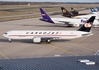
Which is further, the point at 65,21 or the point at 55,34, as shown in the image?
the point at 65,21

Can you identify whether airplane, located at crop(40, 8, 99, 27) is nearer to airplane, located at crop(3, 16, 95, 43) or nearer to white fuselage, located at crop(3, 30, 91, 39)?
airplane, located at crop(3, 16, 95, 43)

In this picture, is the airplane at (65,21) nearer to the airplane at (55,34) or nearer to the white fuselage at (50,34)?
the airplane at (55,34)

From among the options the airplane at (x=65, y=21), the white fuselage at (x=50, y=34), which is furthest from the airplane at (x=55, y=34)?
the airplane at (x=65, y=21)

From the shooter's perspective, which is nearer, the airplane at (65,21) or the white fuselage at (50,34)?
the white fuselage at (50,34)

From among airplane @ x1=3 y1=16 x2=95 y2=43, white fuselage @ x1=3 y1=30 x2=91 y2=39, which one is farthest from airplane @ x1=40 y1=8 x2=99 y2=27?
white fuselage @ x1=3 y1=30 x2=91 y2=39

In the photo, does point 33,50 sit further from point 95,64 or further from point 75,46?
point 95,64

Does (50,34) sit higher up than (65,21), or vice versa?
(65,21)

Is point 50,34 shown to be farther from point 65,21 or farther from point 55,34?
point 65,21

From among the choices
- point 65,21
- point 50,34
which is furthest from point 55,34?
point 65,21

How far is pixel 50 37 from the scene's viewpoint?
38.2 metres

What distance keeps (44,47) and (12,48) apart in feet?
22.4

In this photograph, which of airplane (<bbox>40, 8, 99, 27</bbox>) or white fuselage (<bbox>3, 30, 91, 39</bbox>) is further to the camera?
airplane (<bbox>40, 8, 99, 27</bbox>)

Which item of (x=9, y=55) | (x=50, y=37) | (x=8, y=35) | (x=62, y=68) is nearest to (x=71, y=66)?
(x=62, y=68)

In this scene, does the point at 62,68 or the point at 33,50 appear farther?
the point at 33,50
